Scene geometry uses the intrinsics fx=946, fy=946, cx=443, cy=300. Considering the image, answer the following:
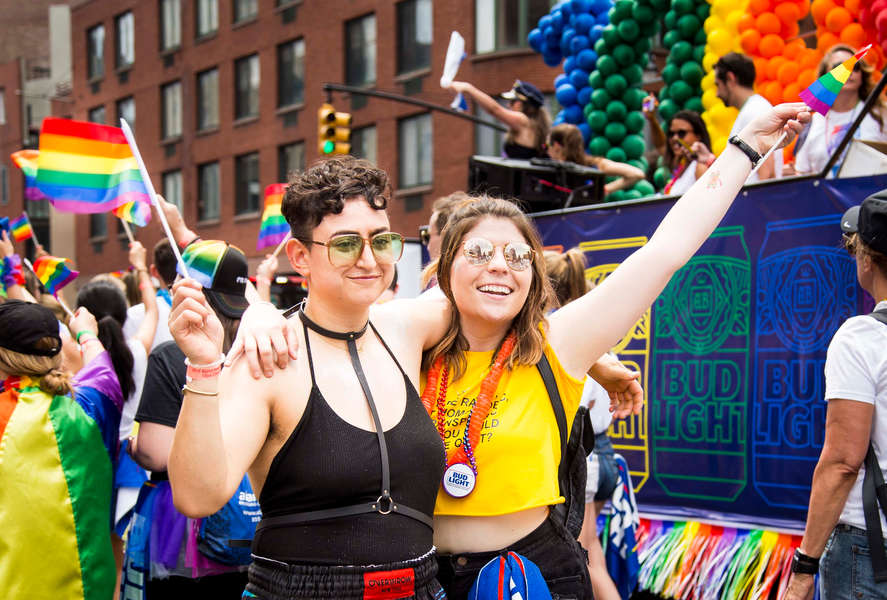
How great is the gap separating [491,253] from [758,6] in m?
5.63

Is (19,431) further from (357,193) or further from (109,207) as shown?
(357,193)

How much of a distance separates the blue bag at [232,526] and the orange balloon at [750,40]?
562 cm

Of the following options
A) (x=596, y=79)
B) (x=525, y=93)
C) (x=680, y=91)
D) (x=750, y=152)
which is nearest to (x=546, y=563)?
(x=750, y=152)

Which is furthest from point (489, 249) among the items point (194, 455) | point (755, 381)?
point (755, 381)

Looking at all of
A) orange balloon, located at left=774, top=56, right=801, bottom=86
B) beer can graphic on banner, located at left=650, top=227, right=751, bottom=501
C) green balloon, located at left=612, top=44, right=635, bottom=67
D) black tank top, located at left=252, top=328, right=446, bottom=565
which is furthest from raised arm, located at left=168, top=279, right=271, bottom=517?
green balloon, located at left=612, top=44, right=635, bottom=67

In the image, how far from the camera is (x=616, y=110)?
9.41 meters

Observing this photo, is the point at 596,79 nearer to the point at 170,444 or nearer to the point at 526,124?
the point at 526,124

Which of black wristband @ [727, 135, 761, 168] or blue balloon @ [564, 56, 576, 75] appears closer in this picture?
black wristband @ [727, 135, 761, 168]

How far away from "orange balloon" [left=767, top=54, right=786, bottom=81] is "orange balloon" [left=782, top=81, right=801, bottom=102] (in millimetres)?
145

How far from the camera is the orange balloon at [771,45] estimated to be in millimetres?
7363

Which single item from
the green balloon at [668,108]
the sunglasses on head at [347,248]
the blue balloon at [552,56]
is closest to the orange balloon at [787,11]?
the green balloon at [668,108]

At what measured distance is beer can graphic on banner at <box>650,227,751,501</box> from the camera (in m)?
4.59

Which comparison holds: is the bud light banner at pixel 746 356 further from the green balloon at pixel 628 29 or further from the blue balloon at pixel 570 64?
the blue balloon at pixel 570 64

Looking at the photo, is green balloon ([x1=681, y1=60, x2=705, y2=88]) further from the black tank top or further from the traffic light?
the black tank top
